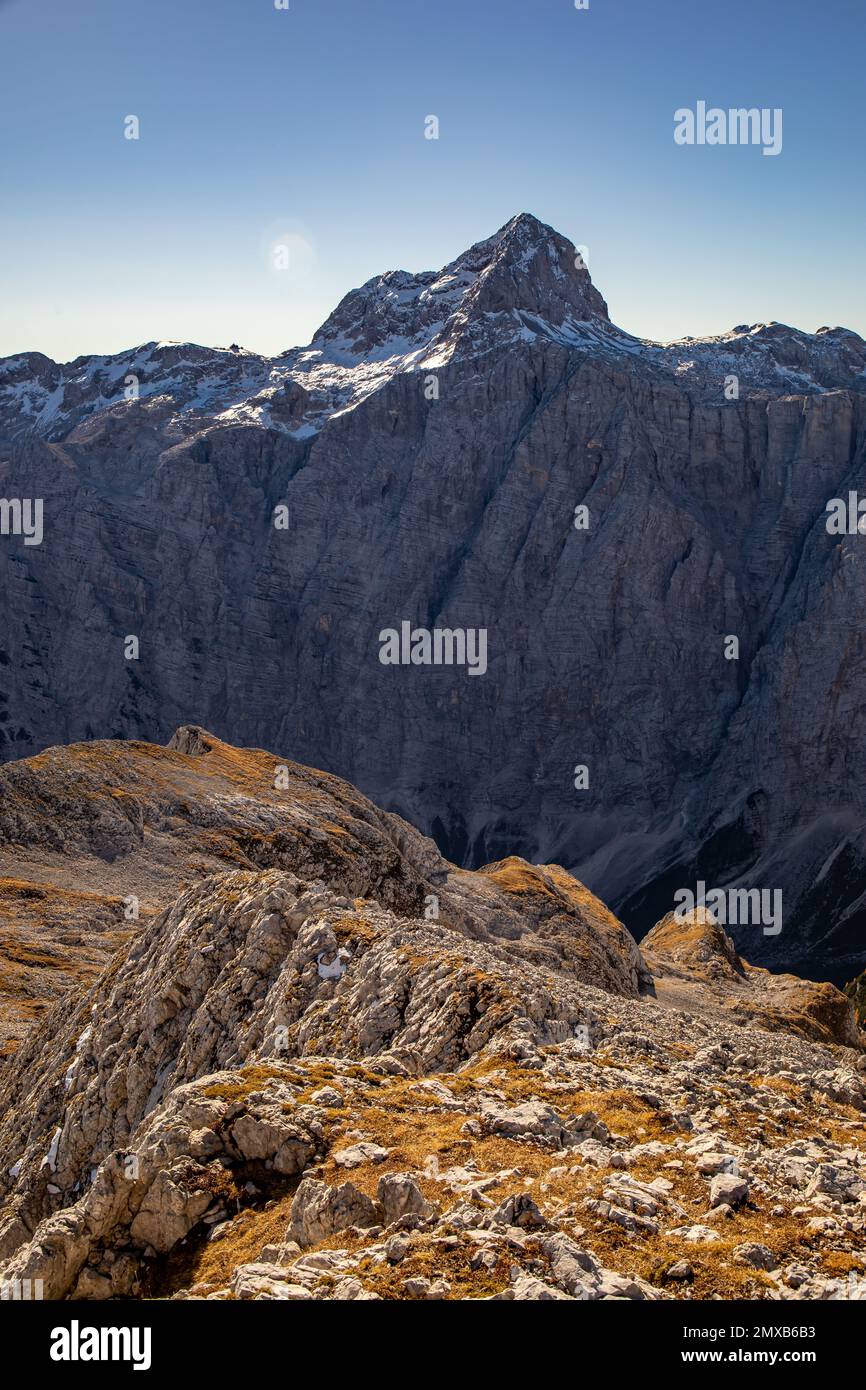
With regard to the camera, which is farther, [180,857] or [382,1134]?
[180,857]

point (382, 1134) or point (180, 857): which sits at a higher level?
point (180, 857)

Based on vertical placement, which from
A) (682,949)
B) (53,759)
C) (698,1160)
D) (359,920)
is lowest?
(682,949)

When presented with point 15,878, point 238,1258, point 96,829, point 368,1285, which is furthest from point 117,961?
point 96,829

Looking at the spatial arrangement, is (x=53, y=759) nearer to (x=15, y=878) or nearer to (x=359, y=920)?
(x=15, y=878)

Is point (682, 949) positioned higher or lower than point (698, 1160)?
lower

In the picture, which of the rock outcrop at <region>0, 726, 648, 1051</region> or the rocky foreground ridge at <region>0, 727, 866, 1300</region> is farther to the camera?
the rock outcrop at <region>0, 726, 648, 1051</region>

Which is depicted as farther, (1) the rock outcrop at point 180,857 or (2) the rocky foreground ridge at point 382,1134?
(1) the rock outcrop at point 180,857
